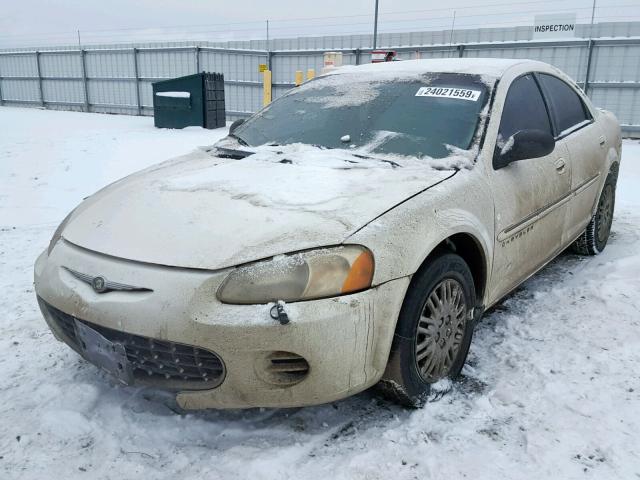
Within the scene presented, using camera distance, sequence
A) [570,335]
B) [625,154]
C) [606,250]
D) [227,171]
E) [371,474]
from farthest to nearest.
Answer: [625,154] < [606,250] < [570,335] < [227,171] < [371,474]

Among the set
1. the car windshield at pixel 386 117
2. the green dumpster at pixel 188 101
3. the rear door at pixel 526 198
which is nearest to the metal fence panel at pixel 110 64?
the green dumpster at pixel 188 101

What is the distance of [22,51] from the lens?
1933 centimetres

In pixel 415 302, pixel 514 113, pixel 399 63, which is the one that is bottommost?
pixel 415 302

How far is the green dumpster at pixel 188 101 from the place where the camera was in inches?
485

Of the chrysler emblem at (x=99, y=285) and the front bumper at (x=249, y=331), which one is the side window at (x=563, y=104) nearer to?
the front bumper at (x=249, y=331)

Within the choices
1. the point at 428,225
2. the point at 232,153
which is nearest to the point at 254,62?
the point at 232,153

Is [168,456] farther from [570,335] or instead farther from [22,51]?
[22,51]

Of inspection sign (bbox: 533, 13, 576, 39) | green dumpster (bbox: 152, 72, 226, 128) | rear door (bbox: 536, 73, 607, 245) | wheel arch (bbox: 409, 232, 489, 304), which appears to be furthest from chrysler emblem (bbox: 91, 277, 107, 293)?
inspection sign (bbox: 533, 13, 576, 39)

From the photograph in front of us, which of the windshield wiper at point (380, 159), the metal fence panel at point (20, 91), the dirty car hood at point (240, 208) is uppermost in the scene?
the windshield wiper at point (380, 159)

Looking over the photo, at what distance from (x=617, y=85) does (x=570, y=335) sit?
1127 cm

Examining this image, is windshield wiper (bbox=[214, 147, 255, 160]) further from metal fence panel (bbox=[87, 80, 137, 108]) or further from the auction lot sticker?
metal fence panel (bbox=[87, 80, 137, 108])

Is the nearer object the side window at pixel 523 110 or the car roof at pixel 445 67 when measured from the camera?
the side window at pixel 523 110

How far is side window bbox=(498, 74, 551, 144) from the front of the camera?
3020 mm

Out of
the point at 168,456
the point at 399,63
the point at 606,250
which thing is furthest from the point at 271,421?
the point at 606,250
